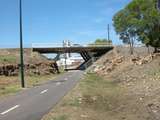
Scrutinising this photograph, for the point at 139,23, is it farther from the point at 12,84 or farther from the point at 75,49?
the point at 12,84

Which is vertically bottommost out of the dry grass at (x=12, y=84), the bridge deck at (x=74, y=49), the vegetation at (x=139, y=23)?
the dry grass at (x=12, y=84)

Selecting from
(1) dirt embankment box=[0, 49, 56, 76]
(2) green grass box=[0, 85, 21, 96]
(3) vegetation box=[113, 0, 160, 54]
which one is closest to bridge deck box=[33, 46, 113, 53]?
(3) vegetation box=[113, 0, 160, 54]

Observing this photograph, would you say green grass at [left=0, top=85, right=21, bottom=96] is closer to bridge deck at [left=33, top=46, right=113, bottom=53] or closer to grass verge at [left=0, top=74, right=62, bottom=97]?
grass verge at [left=0, top=74, right=62, bottom=97]

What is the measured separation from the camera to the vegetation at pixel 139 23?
231ft

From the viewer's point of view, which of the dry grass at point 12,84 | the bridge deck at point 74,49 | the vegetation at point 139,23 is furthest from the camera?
the bridge deck at point 74,49

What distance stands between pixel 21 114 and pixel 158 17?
55.1 metres

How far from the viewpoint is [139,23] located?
239 feet

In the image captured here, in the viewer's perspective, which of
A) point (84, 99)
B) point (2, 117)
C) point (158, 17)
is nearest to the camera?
point (2, 117)

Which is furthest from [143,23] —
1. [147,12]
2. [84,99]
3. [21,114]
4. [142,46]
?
[21,114]

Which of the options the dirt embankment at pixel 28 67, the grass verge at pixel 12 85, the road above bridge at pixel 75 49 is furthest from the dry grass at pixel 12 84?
the road above bridge at pixel 75 49

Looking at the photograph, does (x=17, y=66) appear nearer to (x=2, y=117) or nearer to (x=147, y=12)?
(x=147, y=12)

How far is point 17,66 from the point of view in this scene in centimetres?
5738

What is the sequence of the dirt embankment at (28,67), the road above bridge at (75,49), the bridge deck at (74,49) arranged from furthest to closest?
1. the bridge deck at (74,49)
2. the road above bridge at (75,49)
3. the dirt embankment at (28,67)

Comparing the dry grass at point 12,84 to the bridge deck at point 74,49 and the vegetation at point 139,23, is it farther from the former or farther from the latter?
the bridge deck at point 74,49
